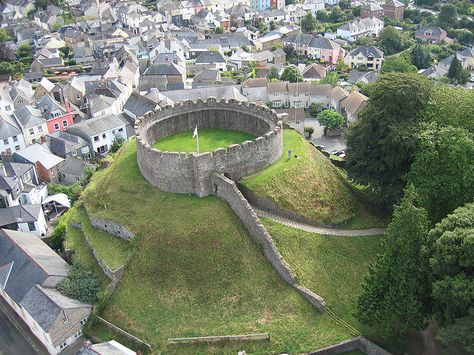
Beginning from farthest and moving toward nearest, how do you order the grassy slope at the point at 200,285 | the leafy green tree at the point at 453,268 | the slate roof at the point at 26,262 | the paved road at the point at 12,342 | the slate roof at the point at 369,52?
1. the slate roof at the point at 369,52
2. the slate roof at the point at 26,262
3. the paved road at the point at 12,342
4. the grassy slope at the point at 200,285
5. the leafy green tree at the point at 453,268

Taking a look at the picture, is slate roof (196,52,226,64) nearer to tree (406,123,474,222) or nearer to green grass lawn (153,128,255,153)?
green grass lawn (153,128,255,153)

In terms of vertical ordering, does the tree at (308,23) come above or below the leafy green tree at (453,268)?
below

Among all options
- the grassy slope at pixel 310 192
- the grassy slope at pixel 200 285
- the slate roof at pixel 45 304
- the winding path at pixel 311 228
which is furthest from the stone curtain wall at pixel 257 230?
the slate roof at pixel 45 304

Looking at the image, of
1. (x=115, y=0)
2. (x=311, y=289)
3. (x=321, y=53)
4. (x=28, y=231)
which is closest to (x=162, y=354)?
(x=311, y=289)

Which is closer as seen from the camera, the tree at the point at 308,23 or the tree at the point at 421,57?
the tree at the point at 421,57

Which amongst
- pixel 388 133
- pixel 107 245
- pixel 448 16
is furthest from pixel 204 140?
pixel 448 16

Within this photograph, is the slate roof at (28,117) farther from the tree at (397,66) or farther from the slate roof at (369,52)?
the slate roof at (369,52)

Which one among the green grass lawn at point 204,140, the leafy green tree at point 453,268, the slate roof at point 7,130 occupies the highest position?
the leafy green tree at point 453,268
